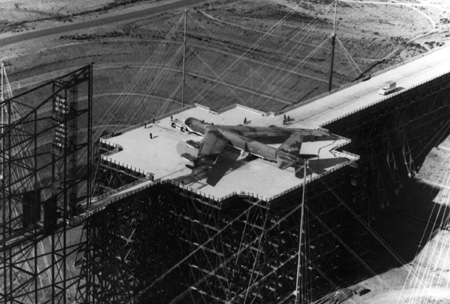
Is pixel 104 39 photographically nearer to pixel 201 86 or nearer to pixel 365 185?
pixel 201 86

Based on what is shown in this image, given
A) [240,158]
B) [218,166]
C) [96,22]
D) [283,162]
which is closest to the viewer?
[283,162]

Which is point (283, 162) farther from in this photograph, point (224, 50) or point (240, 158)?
point (224, 50)

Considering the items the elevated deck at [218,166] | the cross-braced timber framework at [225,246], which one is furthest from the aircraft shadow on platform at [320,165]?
the cross-braced timber framework at [225,246]

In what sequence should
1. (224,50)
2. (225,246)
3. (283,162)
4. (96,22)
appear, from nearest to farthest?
(225,246), (283,162), (224,50), (96,22)

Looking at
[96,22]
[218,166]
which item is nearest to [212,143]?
[218,166]

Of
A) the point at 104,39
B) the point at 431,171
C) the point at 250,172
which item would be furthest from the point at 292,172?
the point at 104,39

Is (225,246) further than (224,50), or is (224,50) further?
(224,50)
